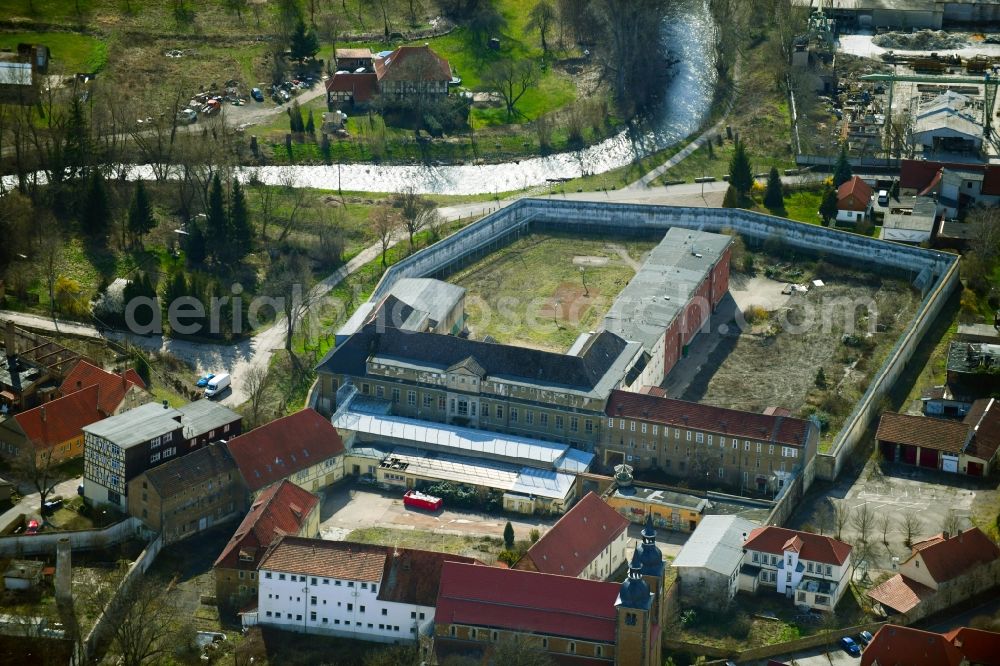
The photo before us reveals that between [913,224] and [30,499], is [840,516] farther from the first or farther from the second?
[30,499]

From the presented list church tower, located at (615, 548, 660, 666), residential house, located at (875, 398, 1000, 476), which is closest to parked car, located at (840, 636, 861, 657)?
church tower, located at (615, 548, 660, 666)

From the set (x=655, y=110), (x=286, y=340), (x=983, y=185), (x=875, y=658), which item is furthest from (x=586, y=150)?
(x=875, y=658)

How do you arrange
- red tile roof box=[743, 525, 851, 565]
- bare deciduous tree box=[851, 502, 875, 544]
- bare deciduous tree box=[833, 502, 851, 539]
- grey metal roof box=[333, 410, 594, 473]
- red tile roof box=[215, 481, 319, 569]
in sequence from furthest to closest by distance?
grey metal roof box=[333, 410, 594, 473]
bare deciduous tree box=[833, 502, 851, 539]
bare deciduous tree box=[851, 502, 875, 544]
red tile roof box=[743, 525, 851, 565]
red tile roof box=[215, 481, 319, 569]

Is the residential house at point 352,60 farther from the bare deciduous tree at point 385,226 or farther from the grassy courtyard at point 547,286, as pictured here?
the grassy courtyard at point 547,286

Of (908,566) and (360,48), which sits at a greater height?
(360,48)

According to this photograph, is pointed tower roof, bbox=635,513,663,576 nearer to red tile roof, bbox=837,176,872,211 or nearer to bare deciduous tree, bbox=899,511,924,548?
bare deciduous tree, bbox=899,511,924,548

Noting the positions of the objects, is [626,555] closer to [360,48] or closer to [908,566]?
[908,566]

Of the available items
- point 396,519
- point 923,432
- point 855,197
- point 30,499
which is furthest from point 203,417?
point 855,197
